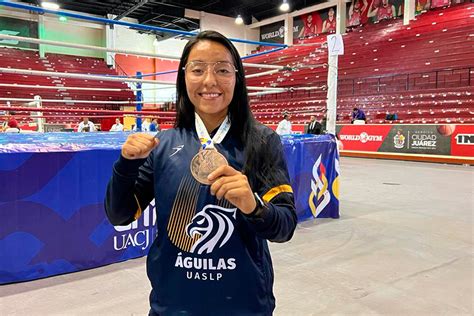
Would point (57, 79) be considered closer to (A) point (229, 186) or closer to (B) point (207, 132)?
(B) point (207, 132)

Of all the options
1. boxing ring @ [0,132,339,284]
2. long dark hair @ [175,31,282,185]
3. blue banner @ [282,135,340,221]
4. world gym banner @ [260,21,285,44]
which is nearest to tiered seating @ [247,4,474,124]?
world gym banner @ [260,21,285,44]

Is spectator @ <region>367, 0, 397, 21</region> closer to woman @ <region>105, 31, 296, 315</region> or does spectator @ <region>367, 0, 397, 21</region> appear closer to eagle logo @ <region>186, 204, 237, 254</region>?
woman @ <region>105, 31, 296, 315</region>

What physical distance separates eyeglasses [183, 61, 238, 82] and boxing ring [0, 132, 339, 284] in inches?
60.0

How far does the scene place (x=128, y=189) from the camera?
779mm

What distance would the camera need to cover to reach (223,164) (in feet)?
2.15

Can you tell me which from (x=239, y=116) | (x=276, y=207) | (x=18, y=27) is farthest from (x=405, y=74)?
(x=18, y=27)

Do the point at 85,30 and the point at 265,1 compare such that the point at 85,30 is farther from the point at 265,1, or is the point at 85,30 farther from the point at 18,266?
the point at 18,266

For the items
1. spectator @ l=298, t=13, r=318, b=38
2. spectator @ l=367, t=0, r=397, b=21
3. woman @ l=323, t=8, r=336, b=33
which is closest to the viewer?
spectator @ l=367, t=0, r=397, b=21

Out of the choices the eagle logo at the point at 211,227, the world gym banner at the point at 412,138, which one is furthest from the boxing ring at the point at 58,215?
the world gym banner at the point at 412,138

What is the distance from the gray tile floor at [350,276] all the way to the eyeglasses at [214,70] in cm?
125

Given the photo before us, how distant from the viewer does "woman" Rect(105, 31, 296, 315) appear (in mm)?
718

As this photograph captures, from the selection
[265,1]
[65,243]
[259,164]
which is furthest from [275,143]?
[265,1]

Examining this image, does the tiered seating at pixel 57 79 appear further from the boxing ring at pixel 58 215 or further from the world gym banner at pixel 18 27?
the boxing ring at pixel 58 215

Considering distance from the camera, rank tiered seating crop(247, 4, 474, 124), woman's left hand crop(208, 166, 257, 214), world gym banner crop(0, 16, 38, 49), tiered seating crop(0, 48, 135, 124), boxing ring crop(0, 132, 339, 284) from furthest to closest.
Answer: world gym banner crop(0, 16, 38, 49) → tiered seating crop(0, 48, 135, 124) → tiered seating crop(247, 4, 474, 124) → boxing ring crop(0, 132, 339, 284) → woman's left hand crop(208, 166, 257, 214)
